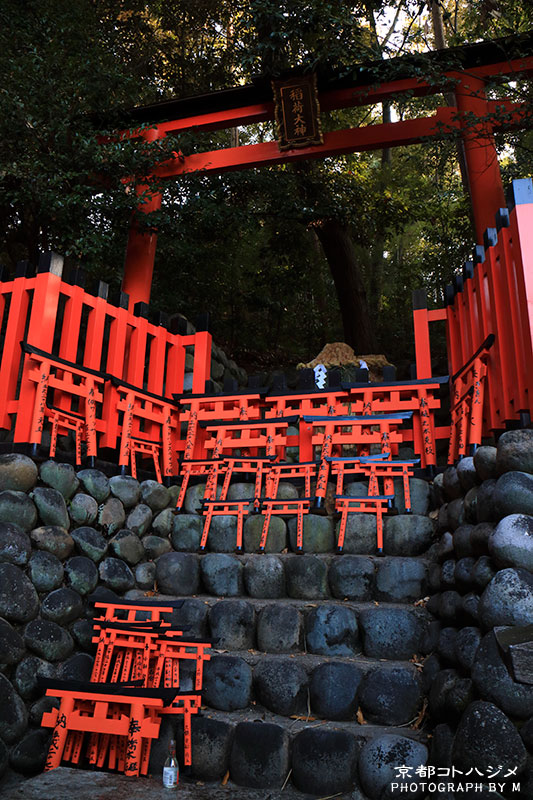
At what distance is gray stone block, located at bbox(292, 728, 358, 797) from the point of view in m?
3.24

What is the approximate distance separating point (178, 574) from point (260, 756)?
1.59 metres

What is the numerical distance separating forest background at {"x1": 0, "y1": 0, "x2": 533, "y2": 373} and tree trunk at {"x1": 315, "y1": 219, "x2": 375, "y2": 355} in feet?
0.08

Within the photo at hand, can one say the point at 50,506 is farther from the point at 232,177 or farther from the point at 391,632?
the point at 232,177

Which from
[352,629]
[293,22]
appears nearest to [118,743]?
[352,629]

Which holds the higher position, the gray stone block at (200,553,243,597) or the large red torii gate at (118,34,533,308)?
the large red torii gate at (118,34,533,308)

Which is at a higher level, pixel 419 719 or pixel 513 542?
pixel 513 542

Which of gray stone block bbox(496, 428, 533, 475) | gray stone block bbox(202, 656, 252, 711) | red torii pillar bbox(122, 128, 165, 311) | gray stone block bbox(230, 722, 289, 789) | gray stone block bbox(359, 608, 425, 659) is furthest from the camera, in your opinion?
red torii pillar bbox(122, 128, 165, 311)

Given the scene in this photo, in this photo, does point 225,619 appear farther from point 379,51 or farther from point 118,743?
point 379,51

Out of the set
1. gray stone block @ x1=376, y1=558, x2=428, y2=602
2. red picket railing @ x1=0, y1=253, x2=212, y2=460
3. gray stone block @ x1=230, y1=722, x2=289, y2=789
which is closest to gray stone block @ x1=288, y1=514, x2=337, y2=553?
gray stone block @ x1=376, y1=558, x2=428, y2=602

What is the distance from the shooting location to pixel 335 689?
3.64m

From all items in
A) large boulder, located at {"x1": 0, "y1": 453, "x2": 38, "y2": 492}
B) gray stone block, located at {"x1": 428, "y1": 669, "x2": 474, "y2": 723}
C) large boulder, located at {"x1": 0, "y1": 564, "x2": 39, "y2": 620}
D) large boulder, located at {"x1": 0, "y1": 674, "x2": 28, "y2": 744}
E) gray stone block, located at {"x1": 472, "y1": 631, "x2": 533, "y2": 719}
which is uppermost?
large boulder, located at {"x1": 0, "y1": 453, "x2": 38, "y2": 492}

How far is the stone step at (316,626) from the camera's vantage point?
3.95 meters

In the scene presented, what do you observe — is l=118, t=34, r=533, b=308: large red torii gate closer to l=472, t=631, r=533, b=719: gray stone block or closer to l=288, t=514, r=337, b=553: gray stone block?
l=288, t=514, r=337, b=553: gray stone block

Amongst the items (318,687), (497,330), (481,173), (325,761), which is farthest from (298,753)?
(481,173)
